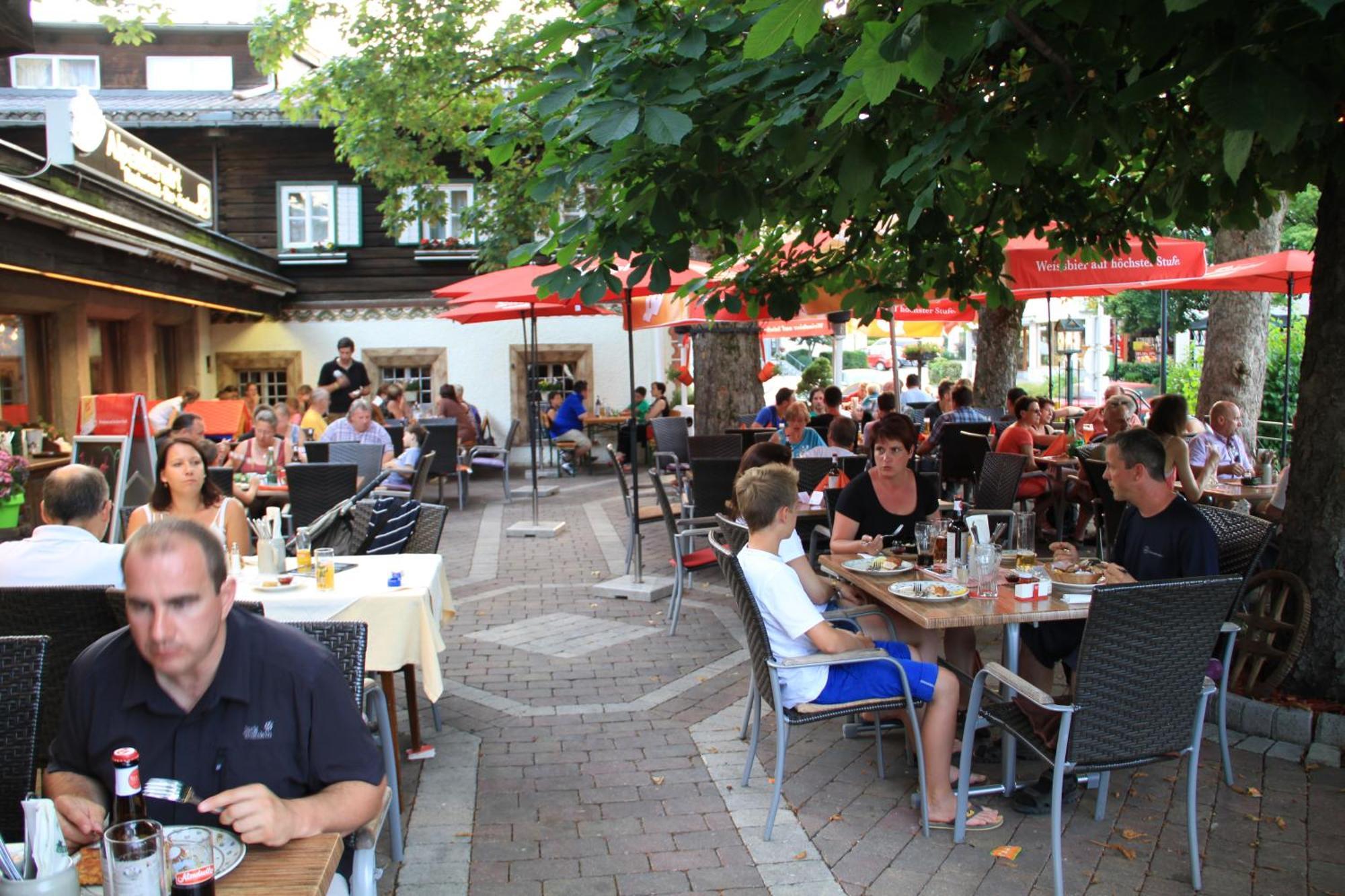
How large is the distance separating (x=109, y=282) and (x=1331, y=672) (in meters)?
10.5

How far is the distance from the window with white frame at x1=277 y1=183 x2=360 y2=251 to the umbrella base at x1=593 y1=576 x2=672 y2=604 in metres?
12.8

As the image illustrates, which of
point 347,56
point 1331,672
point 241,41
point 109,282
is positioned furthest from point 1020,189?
point 241,41

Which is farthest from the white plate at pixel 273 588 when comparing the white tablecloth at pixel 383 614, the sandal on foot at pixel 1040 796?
the sandal on foot at pixel 1040 796

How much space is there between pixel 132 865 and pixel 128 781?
0.52ft

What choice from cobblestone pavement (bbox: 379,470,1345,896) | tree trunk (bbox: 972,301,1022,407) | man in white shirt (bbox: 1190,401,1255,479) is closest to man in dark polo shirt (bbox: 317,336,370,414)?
tree trunk (bbox: 972,301,1022,407)

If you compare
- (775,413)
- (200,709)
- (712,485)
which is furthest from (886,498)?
(775,413)

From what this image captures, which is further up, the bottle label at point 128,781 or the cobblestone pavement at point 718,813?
the bottle label at point 128,781

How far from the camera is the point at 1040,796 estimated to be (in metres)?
4.21

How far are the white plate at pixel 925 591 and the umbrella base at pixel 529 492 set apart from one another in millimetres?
9663

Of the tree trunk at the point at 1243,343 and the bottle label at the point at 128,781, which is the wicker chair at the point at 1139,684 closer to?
the bottle label at the point at 128,781

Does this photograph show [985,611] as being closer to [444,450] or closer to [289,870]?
[289,870]

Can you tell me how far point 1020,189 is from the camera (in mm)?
6531

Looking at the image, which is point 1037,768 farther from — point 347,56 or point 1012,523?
point 347,56

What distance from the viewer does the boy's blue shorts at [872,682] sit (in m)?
4.05
